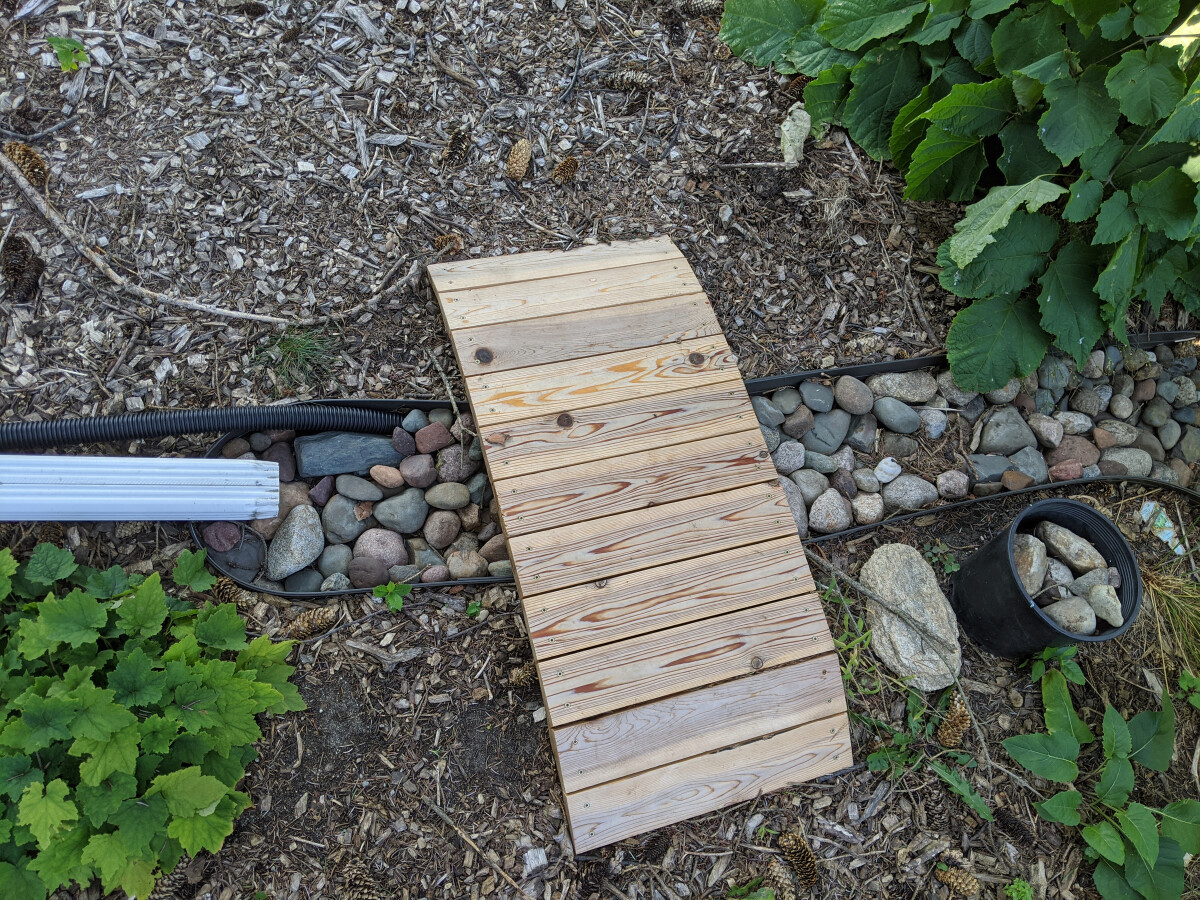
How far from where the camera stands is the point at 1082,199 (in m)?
2.58

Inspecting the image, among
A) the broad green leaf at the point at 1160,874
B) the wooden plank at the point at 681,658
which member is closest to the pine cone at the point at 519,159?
the wooden plank at the point at 681,658

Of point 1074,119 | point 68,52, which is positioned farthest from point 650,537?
point 68,52

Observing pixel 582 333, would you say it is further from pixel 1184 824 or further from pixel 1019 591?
pixel 1184 824

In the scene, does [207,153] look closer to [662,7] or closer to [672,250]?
[672,250]

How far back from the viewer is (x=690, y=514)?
2.47 metres

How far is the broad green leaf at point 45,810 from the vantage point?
5.32 feet

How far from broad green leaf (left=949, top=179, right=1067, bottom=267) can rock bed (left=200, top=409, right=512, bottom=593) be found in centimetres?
177

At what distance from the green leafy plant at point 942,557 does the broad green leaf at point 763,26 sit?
6.76 feet

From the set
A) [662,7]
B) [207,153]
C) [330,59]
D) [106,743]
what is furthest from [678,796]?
[662,7]

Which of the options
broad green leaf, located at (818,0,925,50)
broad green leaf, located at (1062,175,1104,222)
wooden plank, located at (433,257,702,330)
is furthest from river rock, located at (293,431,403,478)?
broad green leaf, located at (1062,175,1104,222)

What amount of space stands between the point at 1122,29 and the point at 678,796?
2.70m

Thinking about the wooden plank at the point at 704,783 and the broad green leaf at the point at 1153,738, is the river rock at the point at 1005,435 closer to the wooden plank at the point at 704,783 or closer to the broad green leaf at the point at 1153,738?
the broad green leaf at the point at 1153,738

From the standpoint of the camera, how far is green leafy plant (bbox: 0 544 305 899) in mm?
1679

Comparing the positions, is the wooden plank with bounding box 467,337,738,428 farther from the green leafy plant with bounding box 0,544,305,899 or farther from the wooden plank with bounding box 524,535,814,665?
the green leafy plant with bounding box 0,544,305,899
